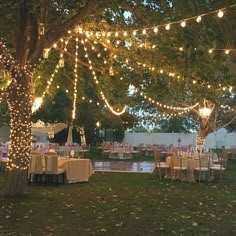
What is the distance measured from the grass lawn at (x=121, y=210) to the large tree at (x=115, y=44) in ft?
4.69

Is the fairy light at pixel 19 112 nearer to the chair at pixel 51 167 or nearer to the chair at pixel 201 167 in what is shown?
the chair at pixel 51 167

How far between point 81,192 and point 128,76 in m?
3.71

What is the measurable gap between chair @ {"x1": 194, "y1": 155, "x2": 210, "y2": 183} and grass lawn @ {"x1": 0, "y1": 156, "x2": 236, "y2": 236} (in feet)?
4.89

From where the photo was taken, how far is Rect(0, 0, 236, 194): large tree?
874cm

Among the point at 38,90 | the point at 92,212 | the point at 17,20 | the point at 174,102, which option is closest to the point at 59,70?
the point at 38,90

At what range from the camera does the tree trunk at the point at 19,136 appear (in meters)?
10.2

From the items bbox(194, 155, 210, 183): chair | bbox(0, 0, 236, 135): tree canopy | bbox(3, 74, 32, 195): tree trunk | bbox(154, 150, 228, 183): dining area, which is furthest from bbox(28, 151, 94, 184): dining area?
bbox(194, 155, 210, 183): chair

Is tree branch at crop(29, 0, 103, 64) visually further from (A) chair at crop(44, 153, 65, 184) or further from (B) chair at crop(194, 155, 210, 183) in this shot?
(B) chair at crop(194, 155, 210, 183)

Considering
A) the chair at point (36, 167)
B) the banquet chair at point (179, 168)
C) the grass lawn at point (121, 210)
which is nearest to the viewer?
the grass lawn at point (121, 210)

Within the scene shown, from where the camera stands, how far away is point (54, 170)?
13375 mm

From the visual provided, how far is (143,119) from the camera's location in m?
33.0

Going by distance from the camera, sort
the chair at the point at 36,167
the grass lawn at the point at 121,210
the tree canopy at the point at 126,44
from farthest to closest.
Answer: the chair at the point at 36,167, the tree canopy at the point at 126,44, the grass lawn at the point at 121,210

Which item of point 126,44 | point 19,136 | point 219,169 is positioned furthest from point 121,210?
point 219,169

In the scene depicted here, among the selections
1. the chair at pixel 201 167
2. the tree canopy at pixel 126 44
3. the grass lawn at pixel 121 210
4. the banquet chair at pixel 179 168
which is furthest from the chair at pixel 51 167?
the chair at pixel 201 167
